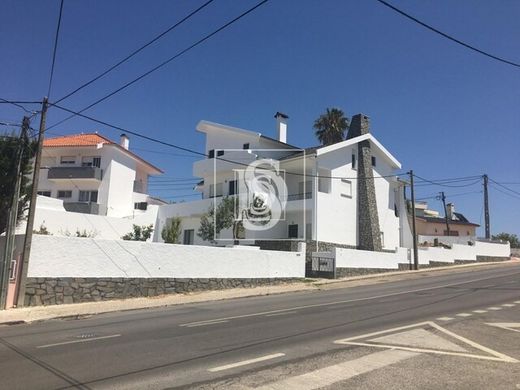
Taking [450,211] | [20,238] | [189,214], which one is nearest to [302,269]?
[189,214]

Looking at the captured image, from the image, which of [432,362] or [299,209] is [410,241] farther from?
[432,362]

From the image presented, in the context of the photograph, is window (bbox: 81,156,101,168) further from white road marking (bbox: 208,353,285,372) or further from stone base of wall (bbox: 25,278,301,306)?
white road marking (bbox: 208,353,285,372)

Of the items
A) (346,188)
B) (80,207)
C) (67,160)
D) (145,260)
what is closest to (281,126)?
(346,188)

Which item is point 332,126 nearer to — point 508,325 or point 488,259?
point 488,259

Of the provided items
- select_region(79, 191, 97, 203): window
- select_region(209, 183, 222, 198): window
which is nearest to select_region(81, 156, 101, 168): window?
select_region(79, 191, 97, 203): window

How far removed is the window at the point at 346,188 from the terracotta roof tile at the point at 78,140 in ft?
73.6

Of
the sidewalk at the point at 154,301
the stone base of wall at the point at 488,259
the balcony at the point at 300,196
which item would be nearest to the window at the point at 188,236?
the balcony at the point at 300,196

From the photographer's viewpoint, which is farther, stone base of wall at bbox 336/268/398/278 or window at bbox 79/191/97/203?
window at bbox 79/191/97/203

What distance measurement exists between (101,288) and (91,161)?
28.9 metres

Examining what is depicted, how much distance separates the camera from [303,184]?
37.2m

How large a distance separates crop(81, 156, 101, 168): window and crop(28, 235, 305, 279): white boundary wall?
24717 millimetres

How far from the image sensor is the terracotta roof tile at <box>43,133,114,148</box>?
4478cm

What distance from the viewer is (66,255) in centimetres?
1789

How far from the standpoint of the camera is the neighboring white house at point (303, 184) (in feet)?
115
